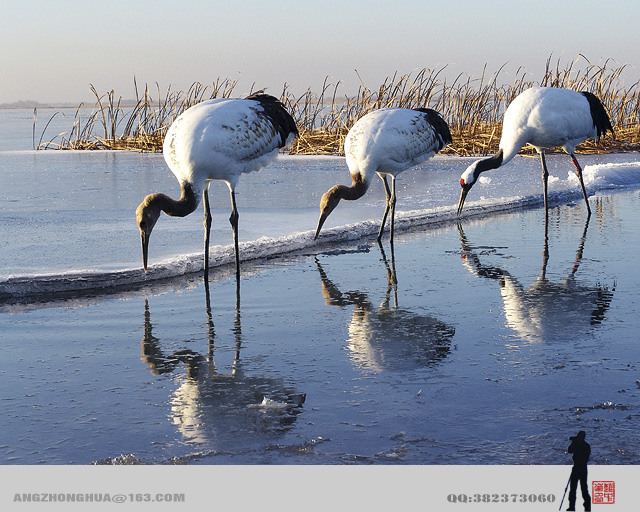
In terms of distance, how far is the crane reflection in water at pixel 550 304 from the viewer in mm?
5227

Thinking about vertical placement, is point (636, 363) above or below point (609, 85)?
below

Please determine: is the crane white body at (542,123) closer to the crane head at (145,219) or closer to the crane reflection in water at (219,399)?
the crane head at (145,219)

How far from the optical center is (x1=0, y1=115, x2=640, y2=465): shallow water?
11.4ft

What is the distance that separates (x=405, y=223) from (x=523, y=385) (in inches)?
252

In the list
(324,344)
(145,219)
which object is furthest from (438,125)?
(324,344)

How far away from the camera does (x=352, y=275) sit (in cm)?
734

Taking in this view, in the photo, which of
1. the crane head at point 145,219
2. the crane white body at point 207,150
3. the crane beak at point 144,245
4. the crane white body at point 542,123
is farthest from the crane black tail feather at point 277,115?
the crane white body at point 542,123

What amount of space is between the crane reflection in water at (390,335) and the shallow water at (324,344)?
0.02m

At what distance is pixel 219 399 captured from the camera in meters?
4.03

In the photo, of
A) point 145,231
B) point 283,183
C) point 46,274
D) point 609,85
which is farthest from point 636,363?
point 609,85

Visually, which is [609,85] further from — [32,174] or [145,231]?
[145,231]
